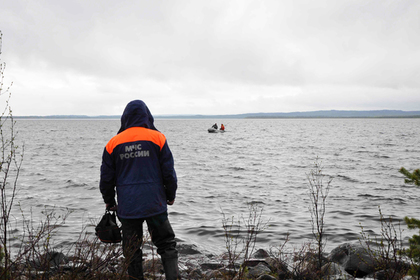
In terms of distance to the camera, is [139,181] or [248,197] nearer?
[139,181]

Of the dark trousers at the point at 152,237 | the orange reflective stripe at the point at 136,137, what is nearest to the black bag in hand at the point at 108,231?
the dark trousers at the point at 152,237

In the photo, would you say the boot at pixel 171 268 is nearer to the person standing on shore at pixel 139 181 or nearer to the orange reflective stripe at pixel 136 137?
the person standing on shore at pixel 139 181

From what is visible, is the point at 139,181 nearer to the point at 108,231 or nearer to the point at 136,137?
the point at 136,137

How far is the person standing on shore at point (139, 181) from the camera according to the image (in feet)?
13.3

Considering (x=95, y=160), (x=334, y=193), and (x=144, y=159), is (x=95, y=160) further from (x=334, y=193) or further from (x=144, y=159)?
(x=144, y=159)

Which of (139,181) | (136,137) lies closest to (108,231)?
(139,181)

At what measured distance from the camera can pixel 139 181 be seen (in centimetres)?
405

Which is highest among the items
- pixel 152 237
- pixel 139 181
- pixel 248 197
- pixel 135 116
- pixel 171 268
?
pixel 135 116

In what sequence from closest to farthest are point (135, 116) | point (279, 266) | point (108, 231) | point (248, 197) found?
point (108, 231)
point (135, 116)
point (279, 266)
point (248, 197)

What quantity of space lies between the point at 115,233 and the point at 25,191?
11.4 meters

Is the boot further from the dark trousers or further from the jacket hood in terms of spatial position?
the jacket hood

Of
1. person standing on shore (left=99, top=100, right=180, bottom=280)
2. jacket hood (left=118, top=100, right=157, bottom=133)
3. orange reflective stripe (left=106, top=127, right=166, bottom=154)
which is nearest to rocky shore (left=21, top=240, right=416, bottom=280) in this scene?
person standing on shore (left=99, top=100, right=180, bottom=280)

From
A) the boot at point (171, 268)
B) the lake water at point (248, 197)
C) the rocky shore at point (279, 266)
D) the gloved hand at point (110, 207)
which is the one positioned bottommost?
the lake water at point (248, 197)

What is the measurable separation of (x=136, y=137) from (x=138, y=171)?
43 cm
